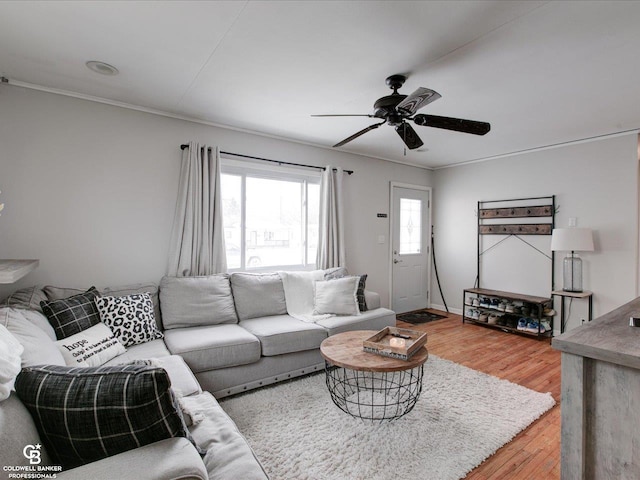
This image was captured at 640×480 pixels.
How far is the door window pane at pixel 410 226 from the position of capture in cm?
527

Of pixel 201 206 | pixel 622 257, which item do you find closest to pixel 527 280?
pixel 622 257

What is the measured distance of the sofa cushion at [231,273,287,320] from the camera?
126 inches

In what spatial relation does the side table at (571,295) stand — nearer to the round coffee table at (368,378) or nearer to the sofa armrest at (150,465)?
the round coffee table at (368,378)

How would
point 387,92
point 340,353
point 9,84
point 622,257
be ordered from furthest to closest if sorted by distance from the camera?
1. point 622,257
2. point 387,92
3. point 9,84
4. point 340,353

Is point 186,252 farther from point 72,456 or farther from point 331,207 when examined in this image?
point 72,456

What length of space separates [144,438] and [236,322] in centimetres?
214

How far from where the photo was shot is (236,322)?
10.2 ft

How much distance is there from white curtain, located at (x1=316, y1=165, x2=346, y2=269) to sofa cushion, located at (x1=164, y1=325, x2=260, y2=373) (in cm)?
171

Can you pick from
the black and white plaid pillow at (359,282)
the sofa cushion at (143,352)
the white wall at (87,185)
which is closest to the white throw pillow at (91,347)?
the sofa cushion at (143,352)

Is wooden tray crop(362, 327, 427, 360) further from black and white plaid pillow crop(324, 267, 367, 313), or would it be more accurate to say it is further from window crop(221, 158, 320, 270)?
window crop(221, 158, 320, 270)

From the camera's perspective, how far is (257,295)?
3.29m

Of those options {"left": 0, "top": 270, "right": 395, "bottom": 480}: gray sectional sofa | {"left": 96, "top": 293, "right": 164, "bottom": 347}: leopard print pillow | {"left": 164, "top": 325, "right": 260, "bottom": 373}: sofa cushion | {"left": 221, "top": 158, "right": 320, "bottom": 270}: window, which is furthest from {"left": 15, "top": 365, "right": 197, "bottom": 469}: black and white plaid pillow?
{"left": 221, "top": 158, "right": 320, "bottom": 270}: window

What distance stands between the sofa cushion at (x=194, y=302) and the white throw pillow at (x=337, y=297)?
3.00ft

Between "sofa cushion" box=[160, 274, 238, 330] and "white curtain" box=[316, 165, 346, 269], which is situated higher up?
"white curtain" box=[316, 165, 346, 269]
